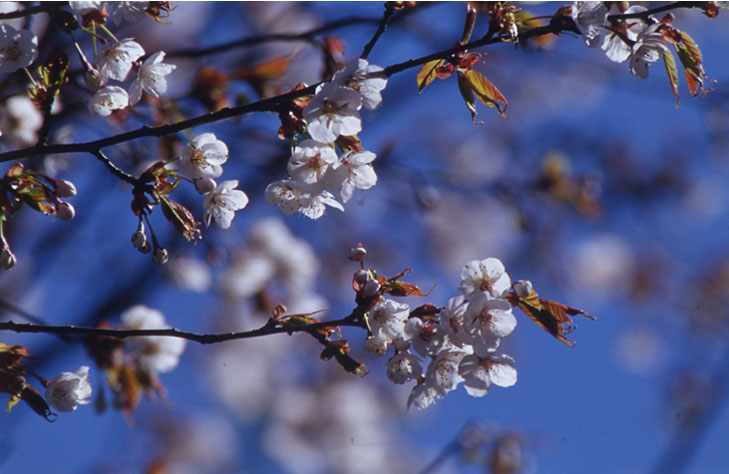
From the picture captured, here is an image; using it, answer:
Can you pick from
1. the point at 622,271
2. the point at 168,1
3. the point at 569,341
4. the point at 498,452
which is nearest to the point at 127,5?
the point at 168,1

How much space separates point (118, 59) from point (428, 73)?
0.68m

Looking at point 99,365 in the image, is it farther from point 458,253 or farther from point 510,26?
point 458,253

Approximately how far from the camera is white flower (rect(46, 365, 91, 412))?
1540 millimetres

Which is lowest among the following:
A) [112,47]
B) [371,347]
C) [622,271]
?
[622,271]

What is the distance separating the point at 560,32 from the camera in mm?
1325

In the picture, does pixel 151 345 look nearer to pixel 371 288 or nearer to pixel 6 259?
pixel 6 259

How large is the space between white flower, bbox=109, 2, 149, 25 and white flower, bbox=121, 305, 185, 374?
958 millimetres

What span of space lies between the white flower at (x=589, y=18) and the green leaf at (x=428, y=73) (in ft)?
0.88

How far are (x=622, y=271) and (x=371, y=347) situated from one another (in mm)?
7055

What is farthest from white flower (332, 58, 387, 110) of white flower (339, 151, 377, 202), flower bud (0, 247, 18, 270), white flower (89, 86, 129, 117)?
flower bud (0, 247, 18, 270)

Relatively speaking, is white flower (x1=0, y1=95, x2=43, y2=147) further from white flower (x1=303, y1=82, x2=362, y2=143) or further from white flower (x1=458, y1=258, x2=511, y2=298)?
white flower (x1=458, y1=258, x2=511, y2=298)

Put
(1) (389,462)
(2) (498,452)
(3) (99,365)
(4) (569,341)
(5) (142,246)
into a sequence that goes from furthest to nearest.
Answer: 1. (1) (389,462)
2. (2) (498,452)
3. (3) (99,365)
4. (5) (142,246)
5. (4) (569,341)

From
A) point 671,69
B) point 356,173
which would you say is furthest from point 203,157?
point 671,69

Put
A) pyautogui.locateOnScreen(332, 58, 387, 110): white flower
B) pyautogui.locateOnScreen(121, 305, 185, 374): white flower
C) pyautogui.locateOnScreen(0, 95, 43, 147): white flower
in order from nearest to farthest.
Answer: pyautogui.locateOnScreen(332, 58, 387, 110): white flower < pyautogui.locateOnScreen(121, 305, 185, 374): white flower < pyautogui.locateOnScreen(0, 95, 43, 147): white flower
